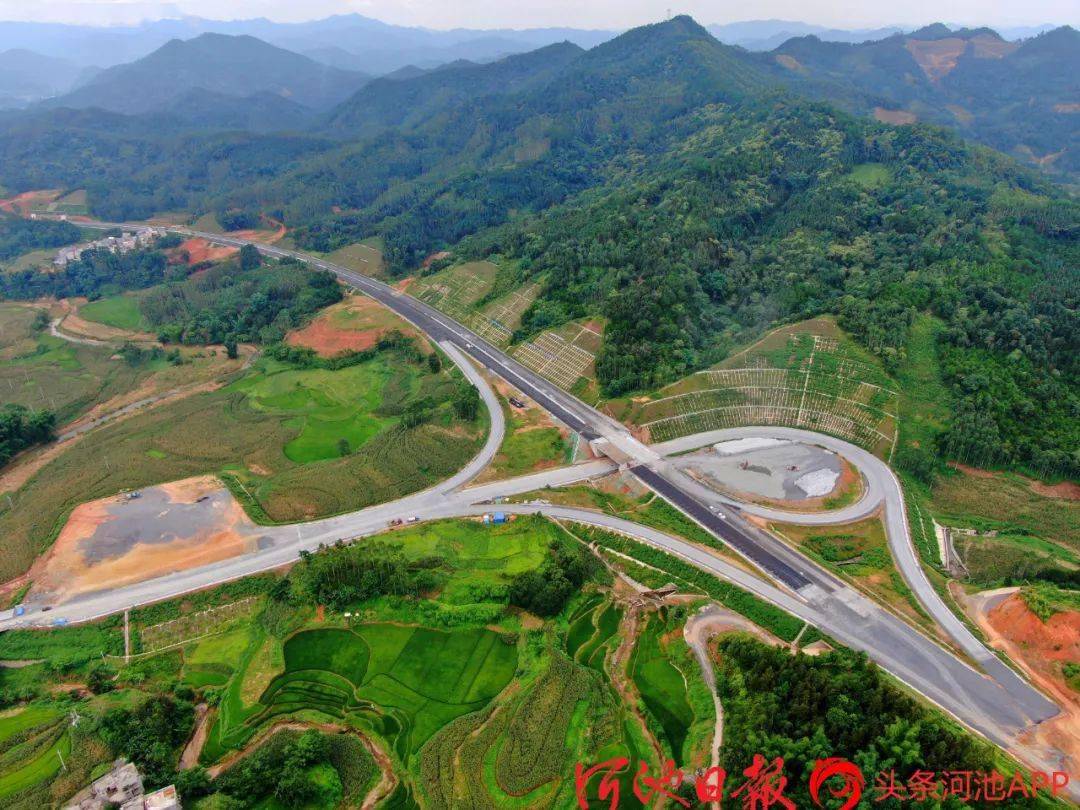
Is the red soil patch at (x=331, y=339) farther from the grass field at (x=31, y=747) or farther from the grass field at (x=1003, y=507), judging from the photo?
the grass field at (x=1003, y=507)

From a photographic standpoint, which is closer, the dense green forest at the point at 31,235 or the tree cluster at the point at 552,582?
the tree cluster at the point at 552,582

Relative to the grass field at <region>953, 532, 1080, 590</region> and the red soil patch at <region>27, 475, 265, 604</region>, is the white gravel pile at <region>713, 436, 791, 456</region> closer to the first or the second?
the grass field at <region>953, 532, 1080, 590</region>

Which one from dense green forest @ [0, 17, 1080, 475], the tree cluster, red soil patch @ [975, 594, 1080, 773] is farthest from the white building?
red soil patch @ [975, 594, 1080, 773]

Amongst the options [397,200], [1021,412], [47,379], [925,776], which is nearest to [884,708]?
[925,776]

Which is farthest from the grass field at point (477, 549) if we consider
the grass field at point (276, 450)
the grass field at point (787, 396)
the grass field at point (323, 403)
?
the grass field at point (787, 396)

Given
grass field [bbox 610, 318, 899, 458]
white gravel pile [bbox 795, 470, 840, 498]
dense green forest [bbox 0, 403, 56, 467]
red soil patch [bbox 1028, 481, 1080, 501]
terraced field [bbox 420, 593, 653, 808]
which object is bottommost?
dense green forest [bbox 0, 403, 56, 467]

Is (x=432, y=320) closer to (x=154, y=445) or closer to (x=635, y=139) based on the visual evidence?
(x=154, y=445)
